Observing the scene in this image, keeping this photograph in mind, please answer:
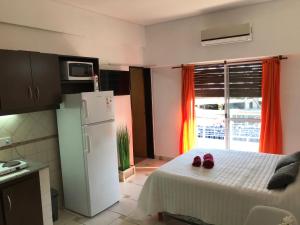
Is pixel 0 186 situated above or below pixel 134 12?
below

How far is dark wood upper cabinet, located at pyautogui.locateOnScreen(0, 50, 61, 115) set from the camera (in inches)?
98.4

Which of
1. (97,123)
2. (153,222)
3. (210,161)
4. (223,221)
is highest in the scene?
(97,123)

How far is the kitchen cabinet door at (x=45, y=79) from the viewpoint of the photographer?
279 centimetres

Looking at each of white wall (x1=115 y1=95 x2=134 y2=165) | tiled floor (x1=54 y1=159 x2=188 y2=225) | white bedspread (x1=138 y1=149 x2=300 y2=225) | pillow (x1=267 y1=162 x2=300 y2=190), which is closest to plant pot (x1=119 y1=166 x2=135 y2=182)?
white wall (x1=115 y1=95 x2=134 y2=165)

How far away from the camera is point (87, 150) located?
3.09 metres

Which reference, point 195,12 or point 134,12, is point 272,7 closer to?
point 195,12

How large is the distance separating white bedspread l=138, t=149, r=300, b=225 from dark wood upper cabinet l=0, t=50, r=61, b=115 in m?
1.61

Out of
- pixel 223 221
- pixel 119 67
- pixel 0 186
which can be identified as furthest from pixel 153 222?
pixel 119 67

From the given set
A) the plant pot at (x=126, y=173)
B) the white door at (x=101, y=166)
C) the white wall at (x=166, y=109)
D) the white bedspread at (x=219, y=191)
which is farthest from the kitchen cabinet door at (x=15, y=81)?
the white wall at (x=166, y=109)

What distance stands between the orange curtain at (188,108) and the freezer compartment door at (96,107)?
74.3 inches

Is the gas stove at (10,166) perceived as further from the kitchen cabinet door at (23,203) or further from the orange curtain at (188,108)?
the orange curtain at (188,108)

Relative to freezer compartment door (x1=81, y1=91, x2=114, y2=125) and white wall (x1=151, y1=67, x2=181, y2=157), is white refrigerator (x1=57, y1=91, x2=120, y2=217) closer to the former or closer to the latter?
freezer compartment door (x1=81, y1=91, x2=114, y2=125)

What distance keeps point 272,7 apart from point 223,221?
320 cm

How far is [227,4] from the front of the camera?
12.4ft
